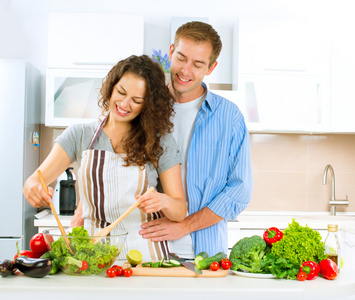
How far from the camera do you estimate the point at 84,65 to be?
3459mm

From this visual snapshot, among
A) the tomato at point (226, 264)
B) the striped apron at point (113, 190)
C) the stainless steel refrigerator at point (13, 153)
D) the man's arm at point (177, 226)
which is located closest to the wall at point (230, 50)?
the stainless steel refrigerator at point (13, 153)

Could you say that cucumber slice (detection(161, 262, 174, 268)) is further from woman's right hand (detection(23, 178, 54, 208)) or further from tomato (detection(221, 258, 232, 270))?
woman's right hand (detection(23, 178, 54, 208))

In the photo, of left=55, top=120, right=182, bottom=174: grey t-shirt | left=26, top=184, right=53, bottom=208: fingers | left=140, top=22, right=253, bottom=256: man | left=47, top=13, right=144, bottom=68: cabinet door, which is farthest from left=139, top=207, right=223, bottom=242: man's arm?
left=47, top=13, right=144, bottom=68: cabinet door

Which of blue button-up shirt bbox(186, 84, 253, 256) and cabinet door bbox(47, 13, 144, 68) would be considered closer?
blue button-up shirt bbox(186, 84, 253, 256)

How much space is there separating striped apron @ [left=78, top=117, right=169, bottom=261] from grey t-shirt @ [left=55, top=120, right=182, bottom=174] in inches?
1.0

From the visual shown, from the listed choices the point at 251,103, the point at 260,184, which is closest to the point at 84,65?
the point at 251,103

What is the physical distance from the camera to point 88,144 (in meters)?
1.89

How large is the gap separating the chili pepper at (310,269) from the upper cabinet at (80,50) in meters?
2.31

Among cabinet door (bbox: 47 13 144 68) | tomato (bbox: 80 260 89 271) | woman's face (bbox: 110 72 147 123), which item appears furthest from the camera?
cabinet door (bbox: 47 13 144 68)

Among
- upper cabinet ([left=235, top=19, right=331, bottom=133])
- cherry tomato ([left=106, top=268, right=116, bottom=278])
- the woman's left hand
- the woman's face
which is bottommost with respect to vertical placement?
cherry tomato ([left=106, top=268, right=116, bottom=278])

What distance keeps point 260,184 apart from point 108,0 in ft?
6.42

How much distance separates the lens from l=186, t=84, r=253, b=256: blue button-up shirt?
1973mm

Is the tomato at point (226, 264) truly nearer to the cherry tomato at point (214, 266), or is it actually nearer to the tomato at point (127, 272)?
the cherry tomato at point (214, 266)

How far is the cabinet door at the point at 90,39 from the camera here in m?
3.44
